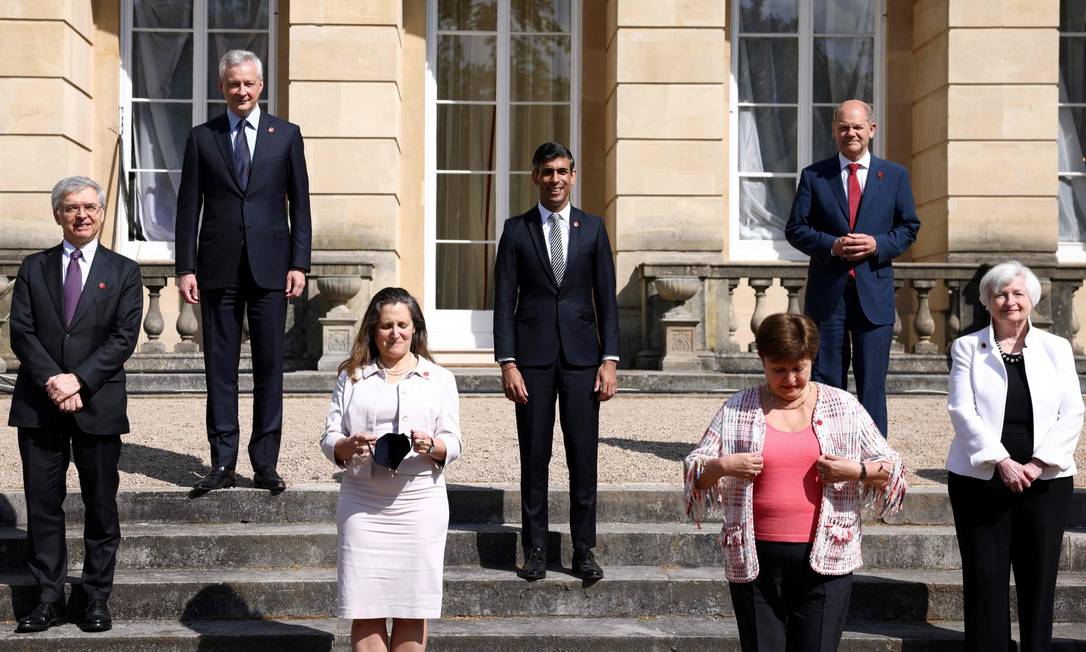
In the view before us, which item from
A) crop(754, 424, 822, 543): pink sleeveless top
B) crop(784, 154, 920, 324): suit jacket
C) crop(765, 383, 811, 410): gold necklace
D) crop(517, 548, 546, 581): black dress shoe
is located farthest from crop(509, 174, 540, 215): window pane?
crop(754, 424, 822, 543): pink sleeveless top

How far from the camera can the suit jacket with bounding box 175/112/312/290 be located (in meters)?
6.45

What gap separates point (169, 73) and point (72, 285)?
8.79 metres

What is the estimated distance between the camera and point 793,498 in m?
4.13

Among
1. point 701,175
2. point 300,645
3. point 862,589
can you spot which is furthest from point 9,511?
point 701,175

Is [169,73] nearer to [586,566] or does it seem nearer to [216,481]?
[216,481]

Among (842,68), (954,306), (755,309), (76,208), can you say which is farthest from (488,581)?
(842,68)

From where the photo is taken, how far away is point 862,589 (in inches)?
221

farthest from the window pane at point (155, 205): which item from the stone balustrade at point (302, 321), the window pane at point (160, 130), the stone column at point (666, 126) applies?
the stone column at point (666, 126)

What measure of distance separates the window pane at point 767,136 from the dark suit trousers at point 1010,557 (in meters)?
9.01

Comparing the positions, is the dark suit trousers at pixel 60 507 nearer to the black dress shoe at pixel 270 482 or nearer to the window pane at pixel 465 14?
the black dress shoe at pixel 270 482

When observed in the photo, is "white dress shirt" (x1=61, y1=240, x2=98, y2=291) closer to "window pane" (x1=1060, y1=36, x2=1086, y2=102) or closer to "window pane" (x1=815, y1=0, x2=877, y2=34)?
"window pane" (x1=815, y1=0, x2=877, y2=34)

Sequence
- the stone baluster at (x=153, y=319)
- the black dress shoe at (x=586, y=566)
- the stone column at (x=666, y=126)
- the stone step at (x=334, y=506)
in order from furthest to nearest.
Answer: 1. the stone column at (x=666, y=126)
2. the stone baluster at (x=153, y=319)
3. the stone step at (x=334, y=506)
4. the black dress shoe at (x=586, y=566)

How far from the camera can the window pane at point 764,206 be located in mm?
13602

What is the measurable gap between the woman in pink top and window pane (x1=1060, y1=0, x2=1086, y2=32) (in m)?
11.0
